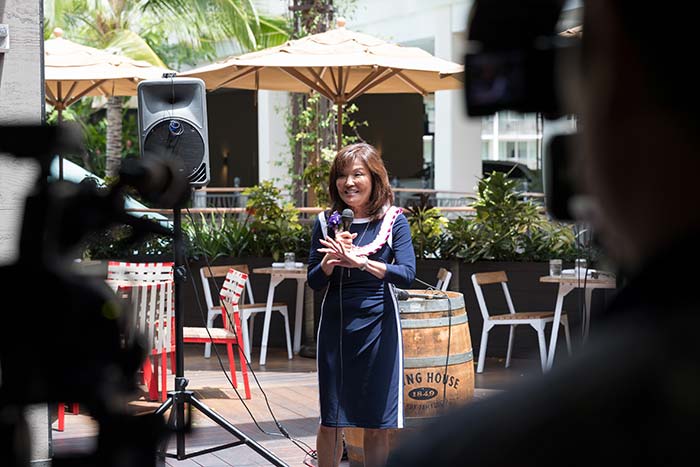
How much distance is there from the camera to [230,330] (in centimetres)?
796


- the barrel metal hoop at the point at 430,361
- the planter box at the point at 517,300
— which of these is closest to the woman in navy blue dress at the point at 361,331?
the barrel metal hoop at the point at 430,361

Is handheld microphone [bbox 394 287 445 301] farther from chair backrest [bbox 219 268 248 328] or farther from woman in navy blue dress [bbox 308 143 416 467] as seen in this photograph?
chair backrest [bbox 219 268 248 328]

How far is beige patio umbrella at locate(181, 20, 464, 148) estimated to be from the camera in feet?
30.7

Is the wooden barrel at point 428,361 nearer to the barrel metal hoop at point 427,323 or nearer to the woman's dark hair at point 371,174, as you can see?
the barrel metal hoop at point 427,323

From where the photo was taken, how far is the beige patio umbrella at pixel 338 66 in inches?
368

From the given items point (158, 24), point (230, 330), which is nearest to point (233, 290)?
point (230, 330)

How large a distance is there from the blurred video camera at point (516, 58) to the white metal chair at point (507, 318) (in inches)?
317

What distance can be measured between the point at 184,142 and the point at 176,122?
0.14 metres

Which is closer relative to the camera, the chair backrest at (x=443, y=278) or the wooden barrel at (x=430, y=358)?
the wooden barrel at (x=430, y=358)

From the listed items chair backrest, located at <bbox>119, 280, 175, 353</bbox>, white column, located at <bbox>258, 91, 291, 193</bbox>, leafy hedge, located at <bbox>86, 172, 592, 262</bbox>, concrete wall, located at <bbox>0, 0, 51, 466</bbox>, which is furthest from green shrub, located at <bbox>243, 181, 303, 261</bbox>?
white column, located at <bbox>258, 91, 291, 193</bbox>

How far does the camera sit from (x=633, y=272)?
1.62ft

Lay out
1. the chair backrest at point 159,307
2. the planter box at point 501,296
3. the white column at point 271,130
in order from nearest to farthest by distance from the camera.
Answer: the chair backrest at point 159,307 → the planter box at point 501,296 → the white column at point 271,130

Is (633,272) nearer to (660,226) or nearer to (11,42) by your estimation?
(660,226)

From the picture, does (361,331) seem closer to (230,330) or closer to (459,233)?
(230,330)
